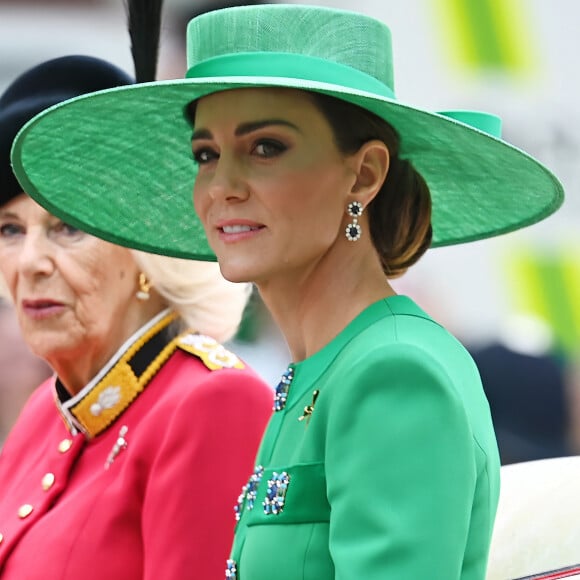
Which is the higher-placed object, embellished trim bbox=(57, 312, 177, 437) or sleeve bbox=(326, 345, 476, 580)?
sleeve bbox=(326, 345, 476, 580)

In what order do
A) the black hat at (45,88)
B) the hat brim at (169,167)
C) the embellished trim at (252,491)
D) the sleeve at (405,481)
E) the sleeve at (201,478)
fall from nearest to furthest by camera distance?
the sleeve at (405,481) < the embellished trim at (252,491) < the hat brim at (169,167) < the sleeve at (201,478) < the black hat at (45,88)

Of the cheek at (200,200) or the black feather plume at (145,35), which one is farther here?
the black feather plume at (145,35)

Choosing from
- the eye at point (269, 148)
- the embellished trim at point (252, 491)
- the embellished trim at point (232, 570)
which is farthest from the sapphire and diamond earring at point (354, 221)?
the embellished trim at point (232, 570)

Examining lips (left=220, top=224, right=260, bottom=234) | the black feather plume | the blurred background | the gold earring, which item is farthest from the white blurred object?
the blurred background

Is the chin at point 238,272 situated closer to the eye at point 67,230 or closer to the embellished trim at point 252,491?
the embellished trim at point 252,491

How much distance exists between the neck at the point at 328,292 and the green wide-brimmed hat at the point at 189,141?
8.8 inches

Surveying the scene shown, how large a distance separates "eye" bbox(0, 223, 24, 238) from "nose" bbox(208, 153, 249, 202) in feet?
3.29

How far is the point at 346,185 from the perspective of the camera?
211 cm

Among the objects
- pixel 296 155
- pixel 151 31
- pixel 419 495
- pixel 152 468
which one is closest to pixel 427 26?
pixel 151 31

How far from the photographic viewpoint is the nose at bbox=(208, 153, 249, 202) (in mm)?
2076

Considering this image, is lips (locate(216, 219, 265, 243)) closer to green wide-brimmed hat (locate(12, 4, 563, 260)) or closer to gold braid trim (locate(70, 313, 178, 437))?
green wide-brimmed hat (locate(12, 4, 563, 260))

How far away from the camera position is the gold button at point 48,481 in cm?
290

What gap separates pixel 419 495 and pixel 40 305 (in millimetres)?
1407

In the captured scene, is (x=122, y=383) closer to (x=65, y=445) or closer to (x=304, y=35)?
(x=65, y=445)
